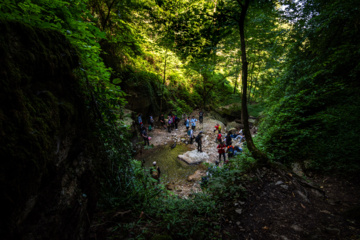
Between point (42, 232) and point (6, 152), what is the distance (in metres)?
0.87

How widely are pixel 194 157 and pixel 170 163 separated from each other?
1742mm

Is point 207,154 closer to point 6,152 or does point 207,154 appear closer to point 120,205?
point 120,205

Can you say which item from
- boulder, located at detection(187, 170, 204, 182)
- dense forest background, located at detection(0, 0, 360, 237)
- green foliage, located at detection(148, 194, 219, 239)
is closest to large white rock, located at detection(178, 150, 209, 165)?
boulder, located at detection(187, 170, 204, 182)

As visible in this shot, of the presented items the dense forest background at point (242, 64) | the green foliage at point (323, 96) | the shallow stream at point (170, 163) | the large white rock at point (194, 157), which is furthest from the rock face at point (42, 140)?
the large white rock at point (194, 157)

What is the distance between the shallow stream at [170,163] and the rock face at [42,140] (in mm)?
5708

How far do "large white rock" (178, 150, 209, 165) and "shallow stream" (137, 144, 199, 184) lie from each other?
0.26 metres

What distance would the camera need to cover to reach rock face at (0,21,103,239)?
3.20ft

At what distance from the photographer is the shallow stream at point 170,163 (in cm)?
805

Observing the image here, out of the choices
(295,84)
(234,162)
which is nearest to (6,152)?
(234,162)

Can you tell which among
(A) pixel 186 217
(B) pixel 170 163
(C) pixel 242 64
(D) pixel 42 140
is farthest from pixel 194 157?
(D) pixel 42 140

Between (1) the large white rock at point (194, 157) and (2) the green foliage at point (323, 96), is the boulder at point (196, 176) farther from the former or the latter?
(2) the green foliage at point (323, 96)

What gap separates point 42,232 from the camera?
123 cm

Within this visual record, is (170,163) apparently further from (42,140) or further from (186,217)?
(42,140)

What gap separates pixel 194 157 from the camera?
964 cm
